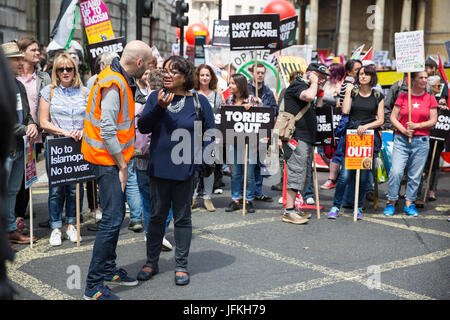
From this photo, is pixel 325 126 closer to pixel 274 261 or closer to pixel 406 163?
pixel 406 163

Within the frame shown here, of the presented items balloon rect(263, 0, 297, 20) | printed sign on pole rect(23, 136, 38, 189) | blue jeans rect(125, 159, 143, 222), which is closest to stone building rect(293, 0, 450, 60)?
balloon rect(263, 0, 297, 20)

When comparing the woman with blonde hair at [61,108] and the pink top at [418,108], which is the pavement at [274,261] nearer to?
the woman with blonde hair at [61,108]

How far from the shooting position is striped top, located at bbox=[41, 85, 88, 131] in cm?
597

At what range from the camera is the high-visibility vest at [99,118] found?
422 cm

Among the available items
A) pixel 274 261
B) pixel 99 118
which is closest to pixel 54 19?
pixel 274 261

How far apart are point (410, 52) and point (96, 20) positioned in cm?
480

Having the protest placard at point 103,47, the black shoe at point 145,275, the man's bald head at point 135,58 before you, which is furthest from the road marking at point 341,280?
the protest placard at point 103,47

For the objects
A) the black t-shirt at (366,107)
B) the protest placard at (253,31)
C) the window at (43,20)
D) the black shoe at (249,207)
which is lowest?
Answer: the black shoe at (249,207)

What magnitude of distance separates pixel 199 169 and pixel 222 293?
1.07 metres

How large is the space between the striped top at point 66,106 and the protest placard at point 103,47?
211 cm

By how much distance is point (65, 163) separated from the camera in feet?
19.5

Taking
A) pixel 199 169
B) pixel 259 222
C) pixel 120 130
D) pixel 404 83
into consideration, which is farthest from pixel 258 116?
pixel 120 130

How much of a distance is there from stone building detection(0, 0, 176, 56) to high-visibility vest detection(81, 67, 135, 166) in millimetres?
11439

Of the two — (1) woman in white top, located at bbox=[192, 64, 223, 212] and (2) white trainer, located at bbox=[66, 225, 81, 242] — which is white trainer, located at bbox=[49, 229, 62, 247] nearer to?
(2) white trainer, located at bbox=[66, 225, 81, 242]
